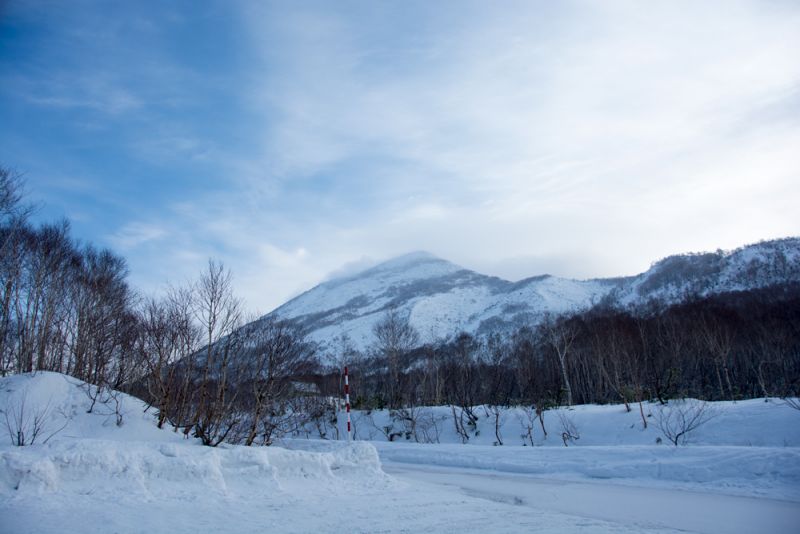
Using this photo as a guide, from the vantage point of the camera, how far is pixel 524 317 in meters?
145

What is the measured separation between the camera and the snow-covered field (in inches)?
250

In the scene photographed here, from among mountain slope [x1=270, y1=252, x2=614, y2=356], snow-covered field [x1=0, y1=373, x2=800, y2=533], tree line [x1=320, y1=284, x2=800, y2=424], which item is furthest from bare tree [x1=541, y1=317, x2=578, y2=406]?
mountain slope [x1=270, y1=252, x2=614, y2=356]

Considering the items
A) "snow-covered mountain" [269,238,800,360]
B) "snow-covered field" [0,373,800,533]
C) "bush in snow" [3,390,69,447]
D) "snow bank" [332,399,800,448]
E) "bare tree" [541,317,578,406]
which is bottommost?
"snow bank" [332,399,800,448]

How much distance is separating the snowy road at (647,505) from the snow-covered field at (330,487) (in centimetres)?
4

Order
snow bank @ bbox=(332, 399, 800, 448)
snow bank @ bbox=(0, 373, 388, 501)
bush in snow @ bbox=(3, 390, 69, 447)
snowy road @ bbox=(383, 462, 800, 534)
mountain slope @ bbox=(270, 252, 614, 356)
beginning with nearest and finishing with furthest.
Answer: snowy road @ bbox=(383, 462, 800, 534), snow bank @ bbox=(0, 373, 388, 501), bush in snow @ bbox=(3, 390, 69, 447), snow bank @ bbox=(332, 399, 800, 448), mountain slope @ bbox=(270, 252, 614, 356)

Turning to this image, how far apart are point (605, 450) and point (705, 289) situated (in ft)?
389

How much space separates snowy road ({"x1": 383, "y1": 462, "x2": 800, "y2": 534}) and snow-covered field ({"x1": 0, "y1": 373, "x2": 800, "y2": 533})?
36mm

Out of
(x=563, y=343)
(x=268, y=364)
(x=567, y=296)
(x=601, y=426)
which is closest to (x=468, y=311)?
(x=567, y=296)

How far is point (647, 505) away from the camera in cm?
839

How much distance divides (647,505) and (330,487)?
605 cm

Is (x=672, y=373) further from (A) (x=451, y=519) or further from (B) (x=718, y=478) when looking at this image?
(A) (x=451, y=519)

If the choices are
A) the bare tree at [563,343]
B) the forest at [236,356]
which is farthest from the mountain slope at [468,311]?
the forest at [236,356]

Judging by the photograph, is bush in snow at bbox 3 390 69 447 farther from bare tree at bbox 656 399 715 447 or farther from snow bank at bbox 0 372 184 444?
bare tree at bbox 656 399 715 447

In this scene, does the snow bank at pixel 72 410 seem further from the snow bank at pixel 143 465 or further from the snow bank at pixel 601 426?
the snow bank at pixel 601 426
